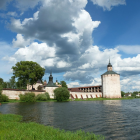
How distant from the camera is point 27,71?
45.4 metres

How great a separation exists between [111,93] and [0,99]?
4810cm

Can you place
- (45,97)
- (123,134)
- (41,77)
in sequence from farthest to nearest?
(41,77) → (45,97) → (123,134)

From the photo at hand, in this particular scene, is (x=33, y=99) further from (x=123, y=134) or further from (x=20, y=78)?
(x=123, y=134)

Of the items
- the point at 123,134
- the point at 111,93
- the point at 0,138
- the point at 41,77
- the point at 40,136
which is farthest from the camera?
the point at 111,93

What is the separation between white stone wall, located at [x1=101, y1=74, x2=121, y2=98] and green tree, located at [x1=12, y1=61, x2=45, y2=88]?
110 feet

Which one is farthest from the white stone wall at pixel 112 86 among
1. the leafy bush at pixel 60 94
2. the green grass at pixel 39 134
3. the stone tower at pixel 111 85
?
the green grass at pixel 39 134

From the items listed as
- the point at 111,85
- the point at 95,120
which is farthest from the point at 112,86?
the point at 95,120

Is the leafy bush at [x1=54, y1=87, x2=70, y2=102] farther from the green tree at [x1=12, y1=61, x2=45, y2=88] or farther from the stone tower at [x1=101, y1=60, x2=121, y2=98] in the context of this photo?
the stone tower at [x1=101, y1=60, x2=121, y2=98]

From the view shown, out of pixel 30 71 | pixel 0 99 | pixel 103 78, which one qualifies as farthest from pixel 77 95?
pixel 0 99

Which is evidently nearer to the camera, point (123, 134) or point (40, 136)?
point (40, 136)

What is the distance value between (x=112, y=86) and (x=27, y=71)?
39.9m

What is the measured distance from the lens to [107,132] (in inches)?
364

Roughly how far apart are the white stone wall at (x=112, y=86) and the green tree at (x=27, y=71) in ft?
110

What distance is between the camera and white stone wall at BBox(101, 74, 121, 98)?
67812 millimetres
